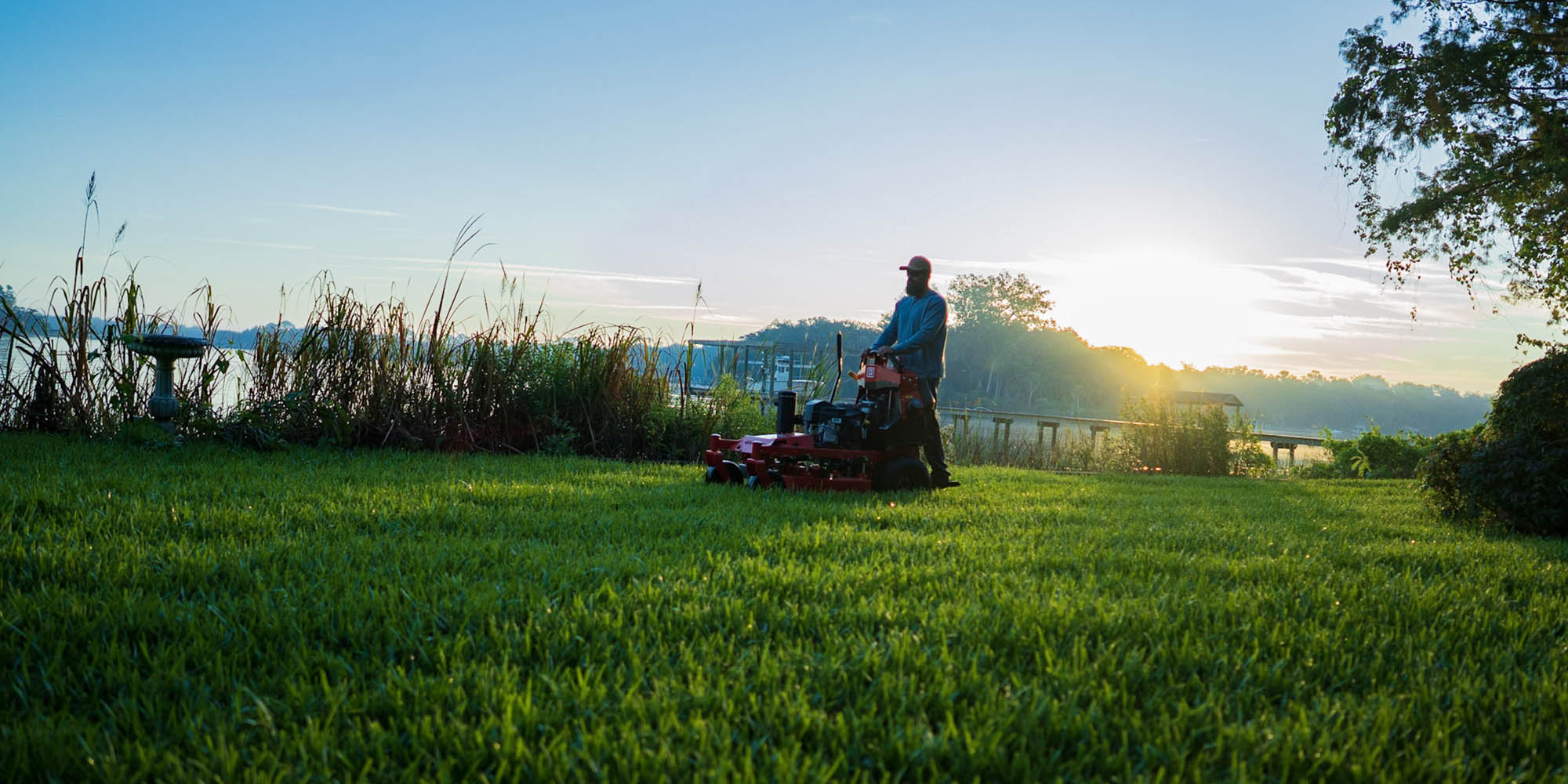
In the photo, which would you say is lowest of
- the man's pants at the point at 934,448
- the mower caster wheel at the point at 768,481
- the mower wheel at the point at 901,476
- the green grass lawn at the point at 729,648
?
the green grass lawn at the point at 729,648

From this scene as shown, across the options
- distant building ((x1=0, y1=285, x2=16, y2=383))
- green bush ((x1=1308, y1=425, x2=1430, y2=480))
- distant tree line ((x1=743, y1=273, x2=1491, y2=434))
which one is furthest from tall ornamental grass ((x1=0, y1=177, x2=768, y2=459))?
distant tree line ((x1=743, y1=273, x2=1491, y2=434))

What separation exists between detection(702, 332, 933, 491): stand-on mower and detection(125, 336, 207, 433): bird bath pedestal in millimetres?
4492

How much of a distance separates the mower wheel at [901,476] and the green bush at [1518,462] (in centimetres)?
405

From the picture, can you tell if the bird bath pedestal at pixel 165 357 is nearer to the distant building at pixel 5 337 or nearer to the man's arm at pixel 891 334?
the distant building at pixel 5 337

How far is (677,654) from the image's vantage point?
2.66 meters

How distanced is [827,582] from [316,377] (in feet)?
21.9

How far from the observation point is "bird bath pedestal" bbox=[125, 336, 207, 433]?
7398mm

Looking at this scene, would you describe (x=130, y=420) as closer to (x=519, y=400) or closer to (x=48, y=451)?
(x=48, y=451)

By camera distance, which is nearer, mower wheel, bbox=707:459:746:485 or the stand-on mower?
the stand-on mower

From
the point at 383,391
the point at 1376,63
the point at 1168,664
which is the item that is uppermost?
the point at 1376,63

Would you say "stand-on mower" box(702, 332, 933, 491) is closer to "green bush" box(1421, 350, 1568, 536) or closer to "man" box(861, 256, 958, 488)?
"man" box(861, 256, 958, 488)

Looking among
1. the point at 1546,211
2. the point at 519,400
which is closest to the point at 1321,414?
the point at 1546,211

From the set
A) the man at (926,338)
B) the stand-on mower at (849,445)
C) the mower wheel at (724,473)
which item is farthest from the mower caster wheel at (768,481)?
the man at (926,338)

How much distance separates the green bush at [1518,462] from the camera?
6301 millimetres
